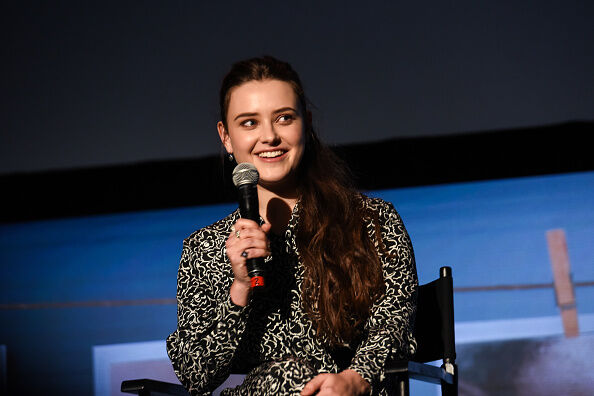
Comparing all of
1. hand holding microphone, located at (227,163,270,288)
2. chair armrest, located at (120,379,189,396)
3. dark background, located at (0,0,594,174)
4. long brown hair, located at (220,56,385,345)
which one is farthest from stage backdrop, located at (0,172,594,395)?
hand holding microphone, located at (227,163,270,288)

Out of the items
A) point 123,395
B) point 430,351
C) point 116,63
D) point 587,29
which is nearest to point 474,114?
point 587,29

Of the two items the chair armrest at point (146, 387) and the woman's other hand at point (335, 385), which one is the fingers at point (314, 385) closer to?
the woman's other hand at point (335, 385)

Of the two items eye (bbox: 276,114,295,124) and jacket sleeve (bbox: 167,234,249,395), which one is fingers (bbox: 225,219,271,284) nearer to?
jacket sleeve (bbox: 167,234,249,395)

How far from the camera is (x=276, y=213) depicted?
1726 millimetres

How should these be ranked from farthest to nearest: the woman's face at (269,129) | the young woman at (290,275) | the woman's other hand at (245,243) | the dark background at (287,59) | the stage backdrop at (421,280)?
the dark background at (287,59), the stage backdrop at (421,280), the woman's face at (269,129), the young woman at (290,275), the woman's other hand at (245,243)

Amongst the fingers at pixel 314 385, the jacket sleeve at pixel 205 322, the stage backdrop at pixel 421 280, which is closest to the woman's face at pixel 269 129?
the jacket sleeve at pixel 205 322

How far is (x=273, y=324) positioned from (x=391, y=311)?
10.5 inches

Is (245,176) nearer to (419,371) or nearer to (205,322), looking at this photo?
(205,322)

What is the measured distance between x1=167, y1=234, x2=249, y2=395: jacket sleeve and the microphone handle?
179 millimetres

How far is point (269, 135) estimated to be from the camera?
1.59 m

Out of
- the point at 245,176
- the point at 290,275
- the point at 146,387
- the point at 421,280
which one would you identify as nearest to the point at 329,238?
the point at 290,275

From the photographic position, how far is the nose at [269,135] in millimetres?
1593

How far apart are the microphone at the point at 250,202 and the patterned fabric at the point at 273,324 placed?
181 mm

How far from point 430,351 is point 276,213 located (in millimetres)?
517
